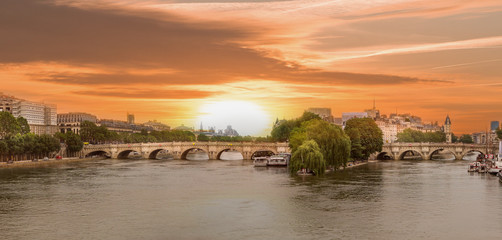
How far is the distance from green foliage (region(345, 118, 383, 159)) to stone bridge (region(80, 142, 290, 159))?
45.6ft

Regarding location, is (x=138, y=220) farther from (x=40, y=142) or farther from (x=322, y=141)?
(x=40, y=142)

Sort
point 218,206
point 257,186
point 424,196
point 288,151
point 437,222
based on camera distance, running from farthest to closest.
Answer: point 288,151 < point 257,186 < point 424,196 < point 218,206 < point 437,222

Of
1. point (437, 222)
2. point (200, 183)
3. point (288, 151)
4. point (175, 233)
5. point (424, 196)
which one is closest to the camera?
point (175, 233)

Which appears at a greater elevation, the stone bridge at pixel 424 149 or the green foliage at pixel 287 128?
the green foliage at pixel 287 128

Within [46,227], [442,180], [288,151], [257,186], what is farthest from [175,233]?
[288,151]

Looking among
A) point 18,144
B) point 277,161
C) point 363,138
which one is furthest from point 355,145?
point 18,144

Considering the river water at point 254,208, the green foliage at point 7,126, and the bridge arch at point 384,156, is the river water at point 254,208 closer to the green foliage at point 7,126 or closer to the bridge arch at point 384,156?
the green foliage at point 7,126

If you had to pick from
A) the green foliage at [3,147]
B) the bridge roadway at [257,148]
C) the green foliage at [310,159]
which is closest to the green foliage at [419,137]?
the bridge roadway at [257,148]

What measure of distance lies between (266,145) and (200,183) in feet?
170

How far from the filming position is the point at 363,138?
10212 cm

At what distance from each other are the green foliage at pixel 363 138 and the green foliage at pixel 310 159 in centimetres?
2976

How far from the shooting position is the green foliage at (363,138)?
94.4 metres

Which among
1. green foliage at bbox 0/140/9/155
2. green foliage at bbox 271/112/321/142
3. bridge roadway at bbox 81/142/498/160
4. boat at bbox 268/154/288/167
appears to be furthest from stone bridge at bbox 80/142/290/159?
green foliage at bbox 0/140/9/155

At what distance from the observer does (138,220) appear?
122ft
